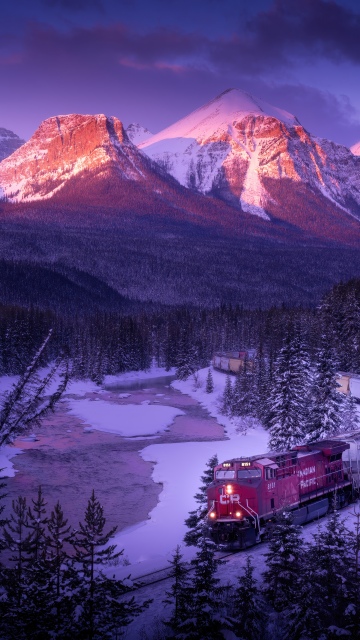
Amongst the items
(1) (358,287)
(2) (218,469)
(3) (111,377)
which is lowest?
(3) (111,377)

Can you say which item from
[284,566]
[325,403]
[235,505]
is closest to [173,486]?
[325,403]

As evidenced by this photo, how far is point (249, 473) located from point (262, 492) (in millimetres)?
1126

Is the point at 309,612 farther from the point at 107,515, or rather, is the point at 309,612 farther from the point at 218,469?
the point at 107,515

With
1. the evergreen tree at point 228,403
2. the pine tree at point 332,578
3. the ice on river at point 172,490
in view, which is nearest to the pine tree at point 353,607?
the pine tree at point 332,578

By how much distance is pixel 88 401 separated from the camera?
314 feet

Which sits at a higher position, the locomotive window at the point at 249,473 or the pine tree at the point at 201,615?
the pine tree at the point at 201,615

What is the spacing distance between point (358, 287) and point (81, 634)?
345 feet

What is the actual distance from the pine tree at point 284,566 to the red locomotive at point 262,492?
541 centimetres

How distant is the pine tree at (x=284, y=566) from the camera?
20.7 meters

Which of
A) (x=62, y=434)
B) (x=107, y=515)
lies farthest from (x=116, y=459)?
(x=107, y=515)

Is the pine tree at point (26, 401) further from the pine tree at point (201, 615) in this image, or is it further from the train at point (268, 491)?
the train at point (268, 491)

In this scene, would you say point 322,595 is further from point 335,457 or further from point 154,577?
point 335,457

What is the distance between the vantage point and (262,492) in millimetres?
31125

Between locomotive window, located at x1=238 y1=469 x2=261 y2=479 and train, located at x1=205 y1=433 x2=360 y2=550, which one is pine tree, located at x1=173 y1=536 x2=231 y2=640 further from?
locomotive window, located at x1=238 y1=469 x2=261 y2=479
